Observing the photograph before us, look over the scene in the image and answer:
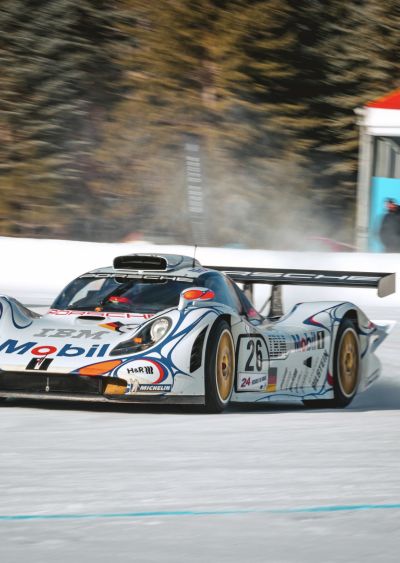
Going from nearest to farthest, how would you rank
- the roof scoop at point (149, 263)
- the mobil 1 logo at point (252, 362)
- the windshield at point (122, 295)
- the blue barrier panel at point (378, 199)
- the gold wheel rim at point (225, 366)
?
the gold wheel rim at point (225, 366) < the mobil 1 logo at point (252, 362) < the windshield at point (122, 295) < the roof scoop at point (149, 263) < the blue barrier panel at point (378, 199)

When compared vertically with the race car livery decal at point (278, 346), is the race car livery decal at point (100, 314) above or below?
above

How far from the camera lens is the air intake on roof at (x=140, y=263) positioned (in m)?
6.89

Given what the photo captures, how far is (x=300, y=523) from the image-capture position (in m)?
3.33

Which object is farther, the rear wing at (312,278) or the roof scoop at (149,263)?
the rear wing at (312,278)

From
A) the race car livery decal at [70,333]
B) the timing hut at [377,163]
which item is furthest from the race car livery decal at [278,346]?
the timing hut at [377,163]

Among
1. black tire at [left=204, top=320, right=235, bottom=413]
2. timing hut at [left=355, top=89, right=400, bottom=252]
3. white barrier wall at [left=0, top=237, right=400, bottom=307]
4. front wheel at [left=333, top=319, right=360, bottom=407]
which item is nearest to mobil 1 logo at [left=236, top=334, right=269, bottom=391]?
black tire at [left=204, top=320, right=235, bottom=413]

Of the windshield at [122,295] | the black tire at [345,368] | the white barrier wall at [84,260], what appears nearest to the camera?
the windshield at [122,295]

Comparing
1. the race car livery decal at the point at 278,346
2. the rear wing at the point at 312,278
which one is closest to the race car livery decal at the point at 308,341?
the race car livery decal at the point at 278,346

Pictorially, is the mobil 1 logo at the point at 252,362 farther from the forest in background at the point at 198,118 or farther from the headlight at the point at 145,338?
the forest in background at the point at 198,118

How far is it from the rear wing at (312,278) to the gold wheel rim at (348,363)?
1.19 ft

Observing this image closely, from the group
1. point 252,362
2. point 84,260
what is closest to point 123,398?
point 252,362

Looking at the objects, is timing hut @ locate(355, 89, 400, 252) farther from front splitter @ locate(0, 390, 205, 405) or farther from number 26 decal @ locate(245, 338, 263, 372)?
front splitter @ locate(0, 390, 205, 405)

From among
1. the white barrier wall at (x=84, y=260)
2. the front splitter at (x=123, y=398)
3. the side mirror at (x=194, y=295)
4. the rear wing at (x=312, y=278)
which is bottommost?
the white barrier wall at (x=84, y=260)

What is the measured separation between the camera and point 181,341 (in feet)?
19.2
